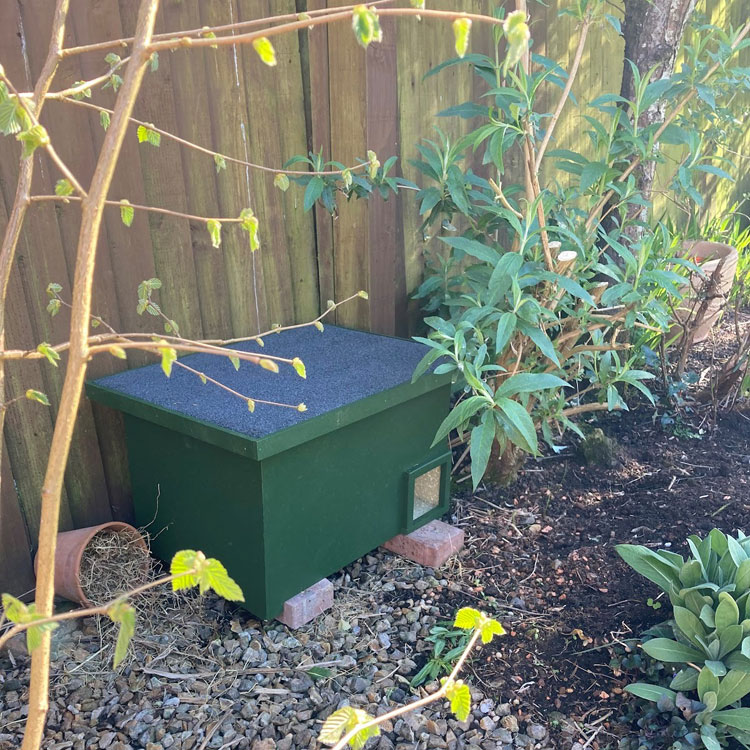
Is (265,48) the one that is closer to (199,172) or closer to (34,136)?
(34,136)

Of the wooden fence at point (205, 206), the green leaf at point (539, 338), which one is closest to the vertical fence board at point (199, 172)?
the wooden fence at point (205, 206)

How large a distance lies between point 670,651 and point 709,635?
105 millimetres

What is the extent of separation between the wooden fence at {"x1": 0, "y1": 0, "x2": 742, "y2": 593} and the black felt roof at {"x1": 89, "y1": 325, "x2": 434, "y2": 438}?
16 centimetres

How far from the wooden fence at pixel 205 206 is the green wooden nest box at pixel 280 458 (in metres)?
0.18

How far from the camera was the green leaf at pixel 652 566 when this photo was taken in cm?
187

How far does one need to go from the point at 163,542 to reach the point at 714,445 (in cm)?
233

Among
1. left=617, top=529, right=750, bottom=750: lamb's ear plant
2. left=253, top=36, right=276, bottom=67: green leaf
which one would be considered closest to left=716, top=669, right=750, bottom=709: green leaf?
left=617, top=529, right=750, bottom=750: lamb's ear plant

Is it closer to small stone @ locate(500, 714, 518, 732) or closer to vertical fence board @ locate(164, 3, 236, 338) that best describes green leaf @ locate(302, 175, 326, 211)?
vertical fence board @ locate(164, 3, 236, 338)

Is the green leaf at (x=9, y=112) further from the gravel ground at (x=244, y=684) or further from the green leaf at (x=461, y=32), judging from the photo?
the gravel ground at (x=244, y=684)

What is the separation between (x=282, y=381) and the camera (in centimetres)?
213

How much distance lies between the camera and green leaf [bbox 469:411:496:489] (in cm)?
183

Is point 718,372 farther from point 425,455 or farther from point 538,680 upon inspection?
point 538,680

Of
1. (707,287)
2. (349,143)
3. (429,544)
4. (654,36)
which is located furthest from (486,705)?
(654,36)

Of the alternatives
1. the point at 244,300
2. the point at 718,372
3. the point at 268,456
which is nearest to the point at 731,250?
the point at 718,372
